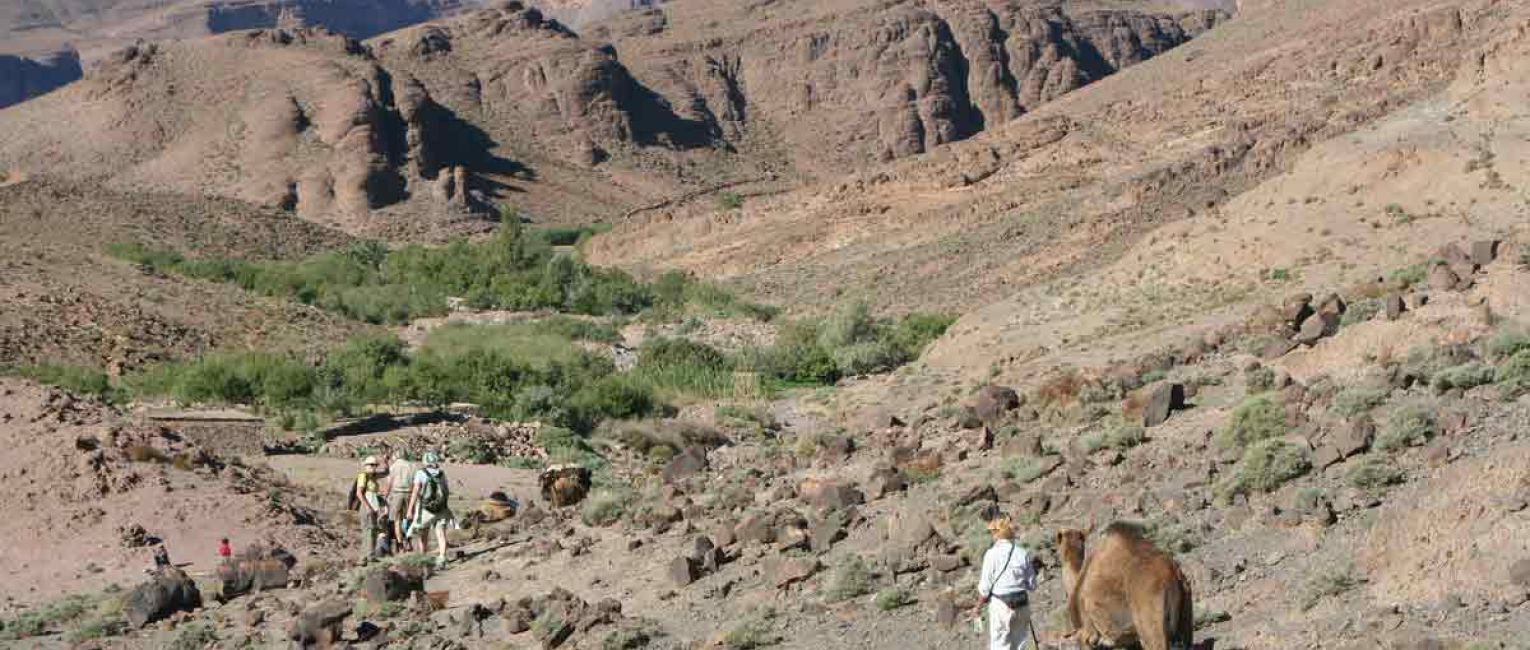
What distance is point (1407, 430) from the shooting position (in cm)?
1362

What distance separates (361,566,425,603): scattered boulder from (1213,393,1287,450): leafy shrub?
242 inches

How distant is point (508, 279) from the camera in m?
53.8

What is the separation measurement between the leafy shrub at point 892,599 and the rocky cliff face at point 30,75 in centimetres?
15886

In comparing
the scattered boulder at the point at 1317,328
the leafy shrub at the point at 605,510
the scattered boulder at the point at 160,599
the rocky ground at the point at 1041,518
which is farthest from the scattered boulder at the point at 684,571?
the scattered boulder at the point at 1317,328

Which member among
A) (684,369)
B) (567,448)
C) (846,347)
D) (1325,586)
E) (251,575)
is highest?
(1325,586)

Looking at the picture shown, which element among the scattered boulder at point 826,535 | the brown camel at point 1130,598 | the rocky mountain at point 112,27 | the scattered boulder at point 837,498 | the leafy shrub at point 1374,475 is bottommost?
the rocky mountain at point 112,27

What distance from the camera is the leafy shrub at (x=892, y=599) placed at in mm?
13031

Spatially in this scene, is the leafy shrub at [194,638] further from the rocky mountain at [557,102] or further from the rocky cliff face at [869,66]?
the rocky cliff face at [869,66]

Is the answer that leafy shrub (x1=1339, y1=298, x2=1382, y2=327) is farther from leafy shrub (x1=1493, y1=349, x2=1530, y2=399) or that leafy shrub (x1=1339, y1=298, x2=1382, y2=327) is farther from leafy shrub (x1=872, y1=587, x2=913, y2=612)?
leafy shrub (x1=872, y1=587, x2=913, y2=612)

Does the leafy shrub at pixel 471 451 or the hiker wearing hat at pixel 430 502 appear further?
the leafy shrub at pixel 471 451

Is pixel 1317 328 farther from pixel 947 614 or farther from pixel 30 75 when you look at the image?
pixel 30 75

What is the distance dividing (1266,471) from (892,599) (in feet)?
8.62

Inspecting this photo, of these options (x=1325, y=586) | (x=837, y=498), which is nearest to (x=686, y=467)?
(x=837, y=498)

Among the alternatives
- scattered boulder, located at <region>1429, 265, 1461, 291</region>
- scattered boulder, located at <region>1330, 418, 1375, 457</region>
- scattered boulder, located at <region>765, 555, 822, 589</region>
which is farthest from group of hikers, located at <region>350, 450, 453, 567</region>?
scattered boulder, located at <region>1429, 265, 1461, 291</region>
